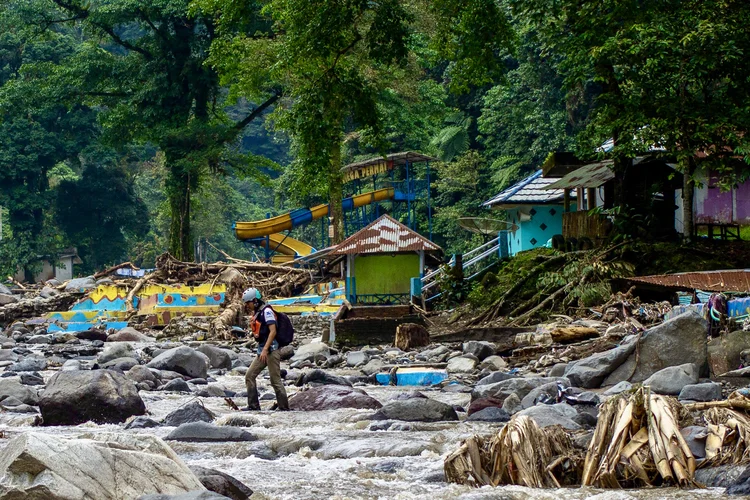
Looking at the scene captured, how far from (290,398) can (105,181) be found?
5125 cm

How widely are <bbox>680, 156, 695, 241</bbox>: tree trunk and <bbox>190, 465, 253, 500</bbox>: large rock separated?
12775 millimetres

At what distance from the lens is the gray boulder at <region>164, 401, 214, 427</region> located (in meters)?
11.0

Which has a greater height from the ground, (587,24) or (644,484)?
(587,24)

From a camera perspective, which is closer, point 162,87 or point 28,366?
point 28,366

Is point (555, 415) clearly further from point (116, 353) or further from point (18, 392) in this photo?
point (116, 353)

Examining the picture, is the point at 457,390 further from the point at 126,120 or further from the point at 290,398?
the point at 126,120

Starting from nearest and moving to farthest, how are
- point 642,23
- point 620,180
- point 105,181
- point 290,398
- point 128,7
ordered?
point 290,398, point 642,23, point 620,180, point 128,7, point 105,181

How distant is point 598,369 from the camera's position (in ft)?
39.4

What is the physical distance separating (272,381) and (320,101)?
21.6 ft

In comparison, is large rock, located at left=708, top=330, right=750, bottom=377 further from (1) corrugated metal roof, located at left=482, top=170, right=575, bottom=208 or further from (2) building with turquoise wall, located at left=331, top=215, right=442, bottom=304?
(1) corrugated metal roof, located at left=482, top=170, right=575, bottom=208

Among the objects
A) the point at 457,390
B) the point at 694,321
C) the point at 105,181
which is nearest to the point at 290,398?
the point at 457,390

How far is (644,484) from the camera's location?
6.73m

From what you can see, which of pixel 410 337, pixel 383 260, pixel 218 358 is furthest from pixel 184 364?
pixel 383 260

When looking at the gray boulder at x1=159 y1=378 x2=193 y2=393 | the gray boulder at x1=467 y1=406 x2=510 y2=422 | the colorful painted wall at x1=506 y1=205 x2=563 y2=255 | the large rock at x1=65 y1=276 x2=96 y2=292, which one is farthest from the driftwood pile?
the large rock at x1=65 y1=276 x2=96 y2=292
